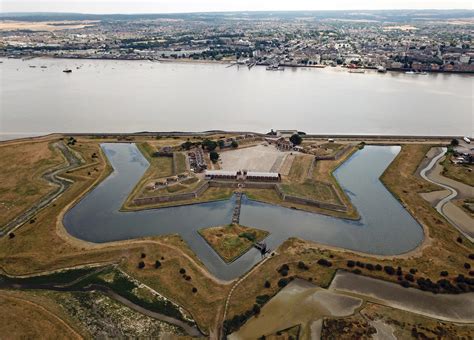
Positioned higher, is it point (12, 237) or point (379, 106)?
point (12, 237)

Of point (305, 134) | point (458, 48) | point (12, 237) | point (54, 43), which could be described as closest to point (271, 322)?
point (12, 237)

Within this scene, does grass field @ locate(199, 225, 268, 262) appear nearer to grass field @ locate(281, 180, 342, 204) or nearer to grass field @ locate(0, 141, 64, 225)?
grass field @ locate(281, 180, 342, 204)

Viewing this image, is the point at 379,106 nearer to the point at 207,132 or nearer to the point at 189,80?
the point at 207,132

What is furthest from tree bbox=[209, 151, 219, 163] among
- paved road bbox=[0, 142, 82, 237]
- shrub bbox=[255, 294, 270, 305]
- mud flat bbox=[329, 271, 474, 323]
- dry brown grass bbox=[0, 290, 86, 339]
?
dry brown grass bbox=[0, 290, 86, 339]

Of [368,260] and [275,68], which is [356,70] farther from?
[368,260]

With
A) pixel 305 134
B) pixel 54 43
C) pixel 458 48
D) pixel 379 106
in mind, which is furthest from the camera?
pixel 54 43

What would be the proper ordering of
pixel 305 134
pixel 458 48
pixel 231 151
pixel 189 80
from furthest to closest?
pixel 458 48, pixel 189 80, pixel 305 134, pixel 231 151

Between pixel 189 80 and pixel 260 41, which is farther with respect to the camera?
pixel 260 41

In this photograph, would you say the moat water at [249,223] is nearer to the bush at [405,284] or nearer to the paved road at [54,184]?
the paved road at [54,184]

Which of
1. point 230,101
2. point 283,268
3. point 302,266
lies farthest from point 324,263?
point 230,101
